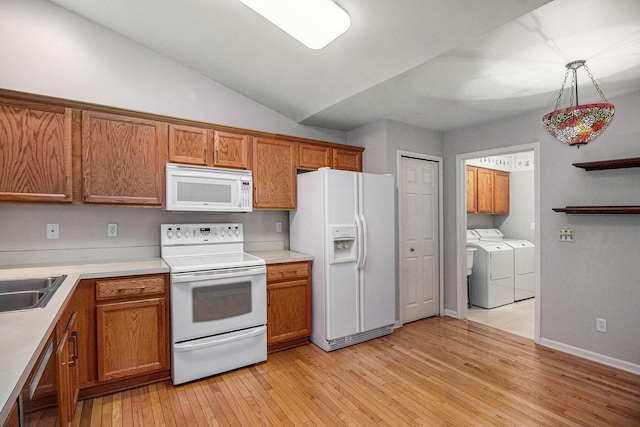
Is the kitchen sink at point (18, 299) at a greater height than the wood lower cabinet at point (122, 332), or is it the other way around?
the kitchen sink at point (18, 299)

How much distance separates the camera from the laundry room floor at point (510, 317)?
11.7ft

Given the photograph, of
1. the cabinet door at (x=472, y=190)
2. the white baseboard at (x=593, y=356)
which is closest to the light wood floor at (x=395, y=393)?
the white baseboard at (x=593, y=356)

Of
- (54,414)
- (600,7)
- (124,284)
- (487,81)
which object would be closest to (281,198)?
A: (124,284)

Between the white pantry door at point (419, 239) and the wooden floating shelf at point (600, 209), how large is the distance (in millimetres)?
1355

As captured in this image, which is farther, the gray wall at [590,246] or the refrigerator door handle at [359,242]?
the refrigerator door handle at [359,242]

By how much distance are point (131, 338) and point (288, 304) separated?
1.29m

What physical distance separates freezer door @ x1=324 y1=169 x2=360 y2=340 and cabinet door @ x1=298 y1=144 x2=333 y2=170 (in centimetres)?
54

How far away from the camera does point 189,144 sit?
2814 millimetres

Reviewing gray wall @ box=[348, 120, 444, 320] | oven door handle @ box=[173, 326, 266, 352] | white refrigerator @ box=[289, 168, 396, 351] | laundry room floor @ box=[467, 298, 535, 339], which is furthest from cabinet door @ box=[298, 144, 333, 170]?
laundry room floor @ box=[467, 298, 535, 339]

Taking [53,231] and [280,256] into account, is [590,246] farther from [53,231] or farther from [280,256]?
[53,231]

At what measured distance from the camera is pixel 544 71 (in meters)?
2.41

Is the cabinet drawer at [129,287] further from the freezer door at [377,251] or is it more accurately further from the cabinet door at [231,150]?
the freezer door at [377,251]

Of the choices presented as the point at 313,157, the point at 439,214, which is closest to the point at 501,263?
the point at 439,214

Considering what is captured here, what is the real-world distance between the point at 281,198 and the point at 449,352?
2.21 m
